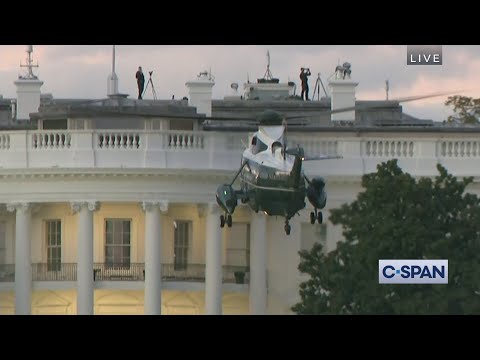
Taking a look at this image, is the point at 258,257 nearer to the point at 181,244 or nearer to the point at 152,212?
the point at 181,244

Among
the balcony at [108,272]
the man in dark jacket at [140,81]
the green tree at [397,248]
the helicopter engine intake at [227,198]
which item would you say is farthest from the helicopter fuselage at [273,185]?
the balcony at [108,272]

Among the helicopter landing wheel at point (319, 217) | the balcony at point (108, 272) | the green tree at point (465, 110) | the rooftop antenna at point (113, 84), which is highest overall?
the rooftop antenna at point (113, 84)

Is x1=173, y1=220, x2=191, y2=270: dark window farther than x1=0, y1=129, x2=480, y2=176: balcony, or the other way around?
x1=173, y1=220, x2=191, y2=270: dark window

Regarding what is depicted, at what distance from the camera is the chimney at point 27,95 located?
11256 cm

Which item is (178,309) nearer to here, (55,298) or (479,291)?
(55,298)

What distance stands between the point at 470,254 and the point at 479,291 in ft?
5.28

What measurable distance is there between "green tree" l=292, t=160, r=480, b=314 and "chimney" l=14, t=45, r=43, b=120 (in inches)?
385

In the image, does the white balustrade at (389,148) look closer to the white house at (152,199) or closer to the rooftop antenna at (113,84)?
the white house at (152,199)

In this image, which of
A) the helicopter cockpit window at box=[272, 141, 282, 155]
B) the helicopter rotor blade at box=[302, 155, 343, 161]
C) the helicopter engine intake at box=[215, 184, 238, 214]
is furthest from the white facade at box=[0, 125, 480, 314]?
the helicopter cockpit window at box=[272, 141, 282, 155]

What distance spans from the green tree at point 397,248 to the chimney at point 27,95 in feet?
32.1

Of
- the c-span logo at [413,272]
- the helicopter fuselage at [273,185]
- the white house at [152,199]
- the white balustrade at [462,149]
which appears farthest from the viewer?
the white balustrade at [462,149]

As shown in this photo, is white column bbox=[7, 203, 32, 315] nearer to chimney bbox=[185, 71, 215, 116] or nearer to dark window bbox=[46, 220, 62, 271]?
dark window bbox=[46, 220, 62, 271]

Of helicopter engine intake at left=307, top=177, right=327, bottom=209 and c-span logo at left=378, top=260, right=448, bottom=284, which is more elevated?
helicopter engine intake at left=307, top=177, right=327, bottom=209

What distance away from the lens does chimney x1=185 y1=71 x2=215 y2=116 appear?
4471 inches
